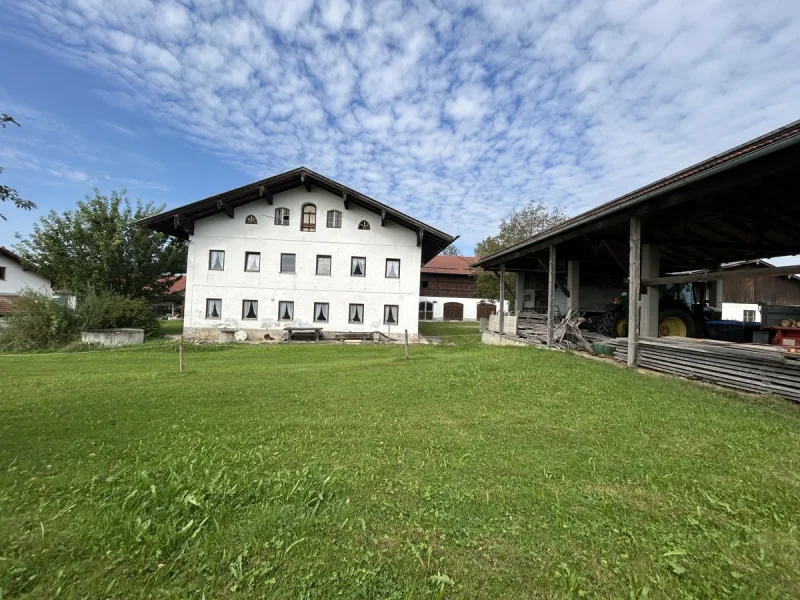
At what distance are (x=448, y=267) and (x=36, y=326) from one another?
3574cm

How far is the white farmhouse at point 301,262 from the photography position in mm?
22938

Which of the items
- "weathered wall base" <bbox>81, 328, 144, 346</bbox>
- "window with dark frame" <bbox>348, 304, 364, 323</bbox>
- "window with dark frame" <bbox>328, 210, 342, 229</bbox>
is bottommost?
"weathered wall base" <bbox>81, 328, 144, 346</bbox>

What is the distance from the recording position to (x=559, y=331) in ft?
48.0

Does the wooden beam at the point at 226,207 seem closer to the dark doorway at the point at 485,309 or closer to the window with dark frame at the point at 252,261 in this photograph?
the window with dark frame at the point at 252,261

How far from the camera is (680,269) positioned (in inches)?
763

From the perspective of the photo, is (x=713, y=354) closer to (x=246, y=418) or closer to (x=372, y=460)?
(x=372, y=460)

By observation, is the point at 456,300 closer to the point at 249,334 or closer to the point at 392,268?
the point at 392,268

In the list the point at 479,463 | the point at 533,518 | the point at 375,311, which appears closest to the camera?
the point at 533,518

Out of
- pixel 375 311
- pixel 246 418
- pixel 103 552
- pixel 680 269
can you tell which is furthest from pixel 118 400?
pixel 680 269

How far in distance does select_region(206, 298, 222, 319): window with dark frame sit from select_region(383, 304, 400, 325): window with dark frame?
9.77 m

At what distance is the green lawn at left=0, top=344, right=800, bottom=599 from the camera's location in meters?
2.35

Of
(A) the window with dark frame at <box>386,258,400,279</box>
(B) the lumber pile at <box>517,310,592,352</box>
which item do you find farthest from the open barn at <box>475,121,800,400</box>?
(A) the window with dark frame at <box>386,258,400,279</box>

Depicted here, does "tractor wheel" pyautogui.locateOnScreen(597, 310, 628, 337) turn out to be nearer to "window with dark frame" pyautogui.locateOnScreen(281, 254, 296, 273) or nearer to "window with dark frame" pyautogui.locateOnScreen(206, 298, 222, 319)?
"window with dark frame" pyautogui.locateOnScreen(281, 254, 296, 273)

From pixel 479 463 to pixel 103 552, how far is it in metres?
3.17
